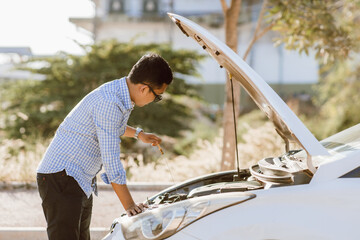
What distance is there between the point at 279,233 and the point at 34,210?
4161mm

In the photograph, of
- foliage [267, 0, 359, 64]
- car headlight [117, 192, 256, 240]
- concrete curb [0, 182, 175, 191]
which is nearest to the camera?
car headlight [117, 192, 256, 240]

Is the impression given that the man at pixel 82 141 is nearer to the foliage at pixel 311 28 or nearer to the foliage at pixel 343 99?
the foliage at pixel 311 28

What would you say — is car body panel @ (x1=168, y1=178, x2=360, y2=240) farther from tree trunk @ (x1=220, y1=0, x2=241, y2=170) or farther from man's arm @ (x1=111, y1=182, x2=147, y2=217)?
tree trunk @ (x1=220, y1=0, x2=241, y2=170)

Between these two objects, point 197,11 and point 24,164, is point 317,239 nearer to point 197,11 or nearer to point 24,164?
point 24,164

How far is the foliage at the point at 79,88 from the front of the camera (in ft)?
36.3

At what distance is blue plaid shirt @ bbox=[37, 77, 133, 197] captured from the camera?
2457 millimetres

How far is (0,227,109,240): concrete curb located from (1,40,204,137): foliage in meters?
6.63

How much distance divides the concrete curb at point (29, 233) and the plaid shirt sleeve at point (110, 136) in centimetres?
200

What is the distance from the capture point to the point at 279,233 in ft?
6.66

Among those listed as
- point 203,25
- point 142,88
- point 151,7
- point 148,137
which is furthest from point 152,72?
point 151,7

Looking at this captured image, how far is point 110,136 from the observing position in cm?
246

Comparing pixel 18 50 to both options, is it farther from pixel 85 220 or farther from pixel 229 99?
pixel 85 220

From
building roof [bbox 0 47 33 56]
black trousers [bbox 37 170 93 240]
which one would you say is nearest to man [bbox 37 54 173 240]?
black trousers [bbox 37 170 93 240]

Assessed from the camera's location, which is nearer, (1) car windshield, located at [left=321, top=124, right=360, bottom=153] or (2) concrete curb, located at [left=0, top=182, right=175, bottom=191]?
(1) car windshield, located at [left=321, top=124, right=360, bottom=153]
